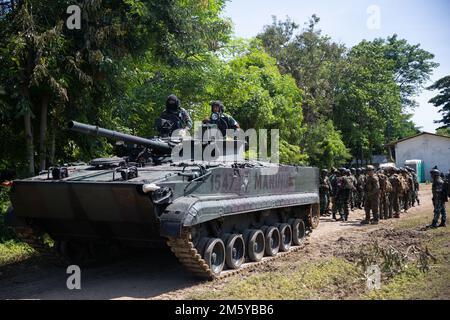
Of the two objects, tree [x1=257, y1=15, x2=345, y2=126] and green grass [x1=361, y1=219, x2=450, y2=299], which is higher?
tree [x1=257, y1=15, x2=345, y2=126]

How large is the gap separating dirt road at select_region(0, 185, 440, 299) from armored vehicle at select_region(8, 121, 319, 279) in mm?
453

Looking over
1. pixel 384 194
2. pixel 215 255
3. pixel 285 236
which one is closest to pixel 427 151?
pixel 384 194

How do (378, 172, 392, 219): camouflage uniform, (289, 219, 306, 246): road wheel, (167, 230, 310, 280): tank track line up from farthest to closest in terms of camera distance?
(378, 172, 392, 219): camouflage uniform
(289, 219, 306, 246): road wheel
(167, 230, 310, 280): tank track

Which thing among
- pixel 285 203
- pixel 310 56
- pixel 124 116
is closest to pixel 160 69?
pixel 124 116

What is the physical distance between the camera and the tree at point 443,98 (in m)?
52.6

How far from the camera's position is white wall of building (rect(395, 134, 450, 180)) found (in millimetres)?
40344

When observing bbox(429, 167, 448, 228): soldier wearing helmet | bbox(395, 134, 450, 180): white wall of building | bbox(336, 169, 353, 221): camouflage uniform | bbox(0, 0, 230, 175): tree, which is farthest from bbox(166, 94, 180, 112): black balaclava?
bbox(395, 134, 450, 180): white wall of building

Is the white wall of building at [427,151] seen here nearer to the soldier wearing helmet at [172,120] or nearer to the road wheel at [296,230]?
the road wheel at [296,230]

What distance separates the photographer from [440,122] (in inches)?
2185

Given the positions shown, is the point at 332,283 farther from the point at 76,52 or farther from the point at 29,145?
the point at 76,52
